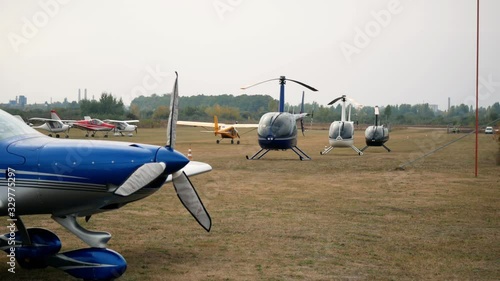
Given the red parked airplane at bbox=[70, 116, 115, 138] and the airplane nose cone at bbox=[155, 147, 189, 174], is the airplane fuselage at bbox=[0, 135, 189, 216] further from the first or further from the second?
the red parked airplane at bbox=[70, 116, 115, 138]

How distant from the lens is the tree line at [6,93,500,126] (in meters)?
61.8

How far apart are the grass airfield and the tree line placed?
7.00 feet

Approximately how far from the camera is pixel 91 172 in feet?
19.6

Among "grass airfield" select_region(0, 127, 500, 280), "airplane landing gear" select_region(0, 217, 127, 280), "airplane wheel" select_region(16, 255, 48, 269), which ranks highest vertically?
"airplane landing gear" select_region(0, 217, 127, 280)

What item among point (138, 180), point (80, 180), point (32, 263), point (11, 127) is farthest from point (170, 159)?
point (32, 263)

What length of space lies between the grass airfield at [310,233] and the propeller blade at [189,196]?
0.65 metres

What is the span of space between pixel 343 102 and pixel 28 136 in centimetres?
2591

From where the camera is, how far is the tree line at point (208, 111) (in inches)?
2435

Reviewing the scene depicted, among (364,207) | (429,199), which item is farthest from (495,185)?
(364,207)

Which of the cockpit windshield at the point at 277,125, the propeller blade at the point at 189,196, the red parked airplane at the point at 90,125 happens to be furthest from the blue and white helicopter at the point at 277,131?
the red parked airplane at the point at 90,125

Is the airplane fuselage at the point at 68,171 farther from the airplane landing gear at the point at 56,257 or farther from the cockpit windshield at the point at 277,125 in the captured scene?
the cockpit windshield at the point at 277,125

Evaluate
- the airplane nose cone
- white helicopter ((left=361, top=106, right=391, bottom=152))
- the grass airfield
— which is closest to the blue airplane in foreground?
the airplane nose cone

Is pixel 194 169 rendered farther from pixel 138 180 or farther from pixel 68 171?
pixel 68 171

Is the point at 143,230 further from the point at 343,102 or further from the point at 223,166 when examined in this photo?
the point at 343,102
